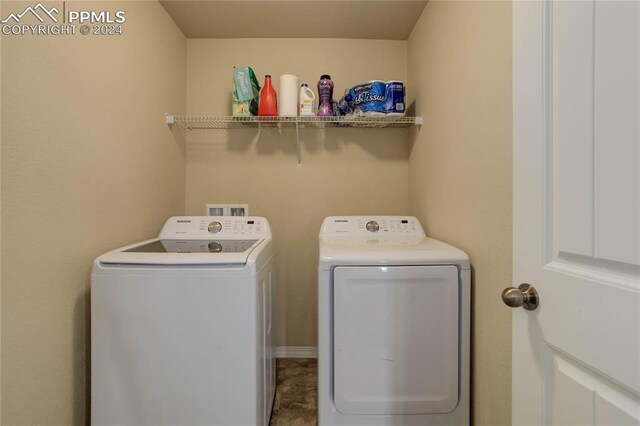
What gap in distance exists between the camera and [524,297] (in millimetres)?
719

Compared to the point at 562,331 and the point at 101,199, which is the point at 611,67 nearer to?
the point at 562,331

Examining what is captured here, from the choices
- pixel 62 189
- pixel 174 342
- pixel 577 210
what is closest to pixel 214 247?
pixel 174 342

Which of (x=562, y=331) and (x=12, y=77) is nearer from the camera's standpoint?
(x=562, y=331)

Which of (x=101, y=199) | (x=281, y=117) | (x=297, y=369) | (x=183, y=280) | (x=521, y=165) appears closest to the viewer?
(x=521, y=165)

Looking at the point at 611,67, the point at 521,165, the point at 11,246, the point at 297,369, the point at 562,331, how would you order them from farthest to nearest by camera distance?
the point at 297,369
the point at 11,246
the point at 521,165
the point at 562,331
the point at 611,67

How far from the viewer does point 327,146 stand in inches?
86.2

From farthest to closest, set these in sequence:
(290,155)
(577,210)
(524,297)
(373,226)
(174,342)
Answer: (290,155)
(373,226)
(174,342)
(524,297)
(577,210)

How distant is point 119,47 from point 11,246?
104cm

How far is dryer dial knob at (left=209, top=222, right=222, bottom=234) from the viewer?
177cm

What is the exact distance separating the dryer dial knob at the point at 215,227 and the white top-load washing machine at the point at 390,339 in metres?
0.84

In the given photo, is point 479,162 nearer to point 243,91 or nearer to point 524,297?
point 524,297

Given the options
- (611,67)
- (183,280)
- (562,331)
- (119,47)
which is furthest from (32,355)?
(611,67)

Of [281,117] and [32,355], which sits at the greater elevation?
[281,117]

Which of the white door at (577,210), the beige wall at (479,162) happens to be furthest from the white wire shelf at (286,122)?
the white door at (577,210)
